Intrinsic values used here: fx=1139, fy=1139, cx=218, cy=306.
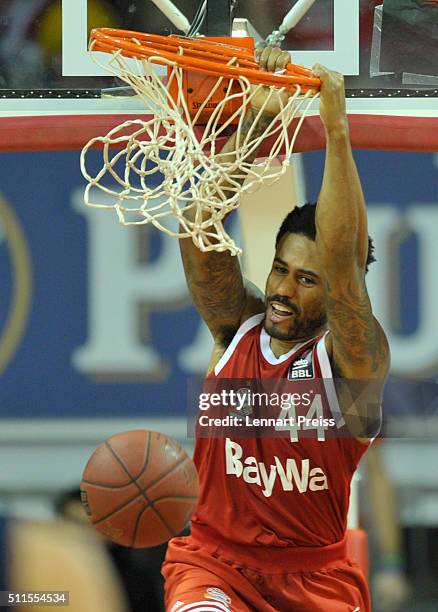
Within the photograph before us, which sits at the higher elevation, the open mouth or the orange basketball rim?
the orange basketball rim

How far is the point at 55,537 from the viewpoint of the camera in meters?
3.77

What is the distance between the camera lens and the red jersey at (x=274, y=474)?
3.42m

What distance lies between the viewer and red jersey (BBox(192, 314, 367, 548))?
342cm

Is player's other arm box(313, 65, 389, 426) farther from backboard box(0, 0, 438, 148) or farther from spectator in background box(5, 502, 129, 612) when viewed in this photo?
spectator in background box(5, 502, 129, 612)

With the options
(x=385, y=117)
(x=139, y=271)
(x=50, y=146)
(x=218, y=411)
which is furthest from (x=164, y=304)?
(x=385, y=117)

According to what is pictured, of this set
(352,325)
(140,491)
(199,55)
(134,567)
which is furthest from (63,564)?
(199,55)

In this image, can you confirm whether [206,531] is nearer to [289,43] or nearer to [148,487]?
[148,487]

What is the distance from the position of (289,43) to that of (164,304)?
0.95 m

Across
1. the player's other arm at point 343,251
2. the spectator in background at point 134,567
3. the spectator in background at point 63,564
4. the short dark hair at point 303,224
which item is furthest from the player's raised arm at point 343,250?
the spectator in background at point 63,564

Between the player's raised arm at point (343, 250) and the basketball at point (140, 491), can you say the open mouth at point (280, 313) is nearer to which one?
the player's raised arm at point (343, 250)

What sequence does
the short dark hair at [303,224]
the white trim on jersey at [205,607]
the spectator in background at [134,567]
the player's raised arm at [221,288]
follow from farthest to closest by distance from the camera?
1. the spectator in background at [134,567]
2. the short dark hair at [303,224]
3. the player's raised arm at [221,288]
4. the white trim on jersey at [205,607]

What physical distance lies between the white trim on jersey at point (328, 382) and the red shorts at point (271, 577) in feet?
1.31

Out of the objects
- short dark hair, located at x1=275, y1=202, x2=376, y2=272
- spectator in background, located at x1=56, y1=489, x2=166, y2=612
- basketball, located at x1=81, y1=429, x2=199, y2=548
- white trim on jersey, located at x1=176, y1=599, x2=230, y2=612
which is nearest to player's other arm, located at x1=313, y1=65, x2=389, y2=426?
short dark hair, located at x1=275, y1=202, x2=376, y2=272

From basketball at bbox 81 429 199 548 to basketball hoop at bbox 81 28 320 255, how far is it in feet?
2.20
